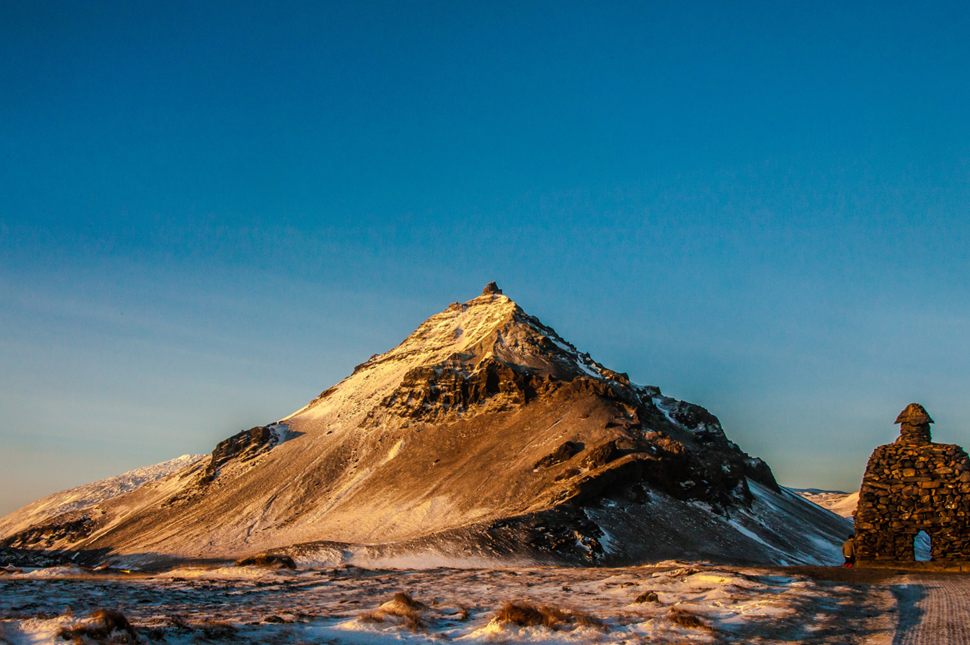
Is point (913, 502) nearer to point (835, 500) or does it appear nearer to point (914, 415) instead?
point (914, 415)

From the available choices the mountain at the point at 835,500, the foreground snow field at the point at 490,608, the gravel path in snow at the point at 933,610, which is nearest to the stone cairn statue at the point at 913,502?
the foreground snow field at the point at 490,608

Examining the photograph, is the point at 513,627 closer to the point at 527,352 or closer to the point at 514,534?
the point at 514,534

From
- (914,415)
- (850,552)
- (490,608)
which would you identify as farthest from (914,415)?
(490,608)

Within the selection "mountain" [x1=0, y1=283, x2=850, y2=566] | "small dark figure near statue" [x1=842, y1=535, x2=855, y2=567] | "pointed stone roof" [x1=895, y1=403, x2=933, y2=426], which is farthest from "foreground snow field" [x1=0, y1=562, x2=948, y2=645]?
"mountain" [x1=0, y1=283, x2=850, y2=566]

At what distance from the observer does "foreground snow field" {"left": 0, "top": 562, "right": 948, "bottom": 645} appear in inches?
400

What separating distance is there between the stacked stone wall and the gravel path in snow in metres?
2.70

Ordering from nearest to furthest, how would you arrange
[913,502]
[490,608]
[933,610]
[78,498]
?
[933,610] < [490,608] < [913,502] < [78,498]

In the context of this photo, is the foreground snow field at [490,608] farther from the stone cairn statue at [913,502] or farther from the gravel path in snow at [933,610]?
the stone cairn statue at [913,502]

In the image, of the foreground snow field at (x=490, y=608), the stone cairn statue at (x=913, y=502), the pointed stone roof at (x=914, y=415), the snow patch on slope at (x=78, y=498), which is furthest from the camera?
the snow patch on slope at (x=78, y=498)

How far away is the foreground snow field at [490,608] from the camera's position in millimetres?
10172

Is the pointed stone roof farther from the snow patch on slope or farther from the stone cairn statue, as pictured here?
the snow patch on slope

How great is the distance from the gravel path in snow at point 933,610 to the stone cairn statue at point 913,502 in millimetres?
2735

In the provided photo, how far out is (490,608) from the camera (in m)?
13.8

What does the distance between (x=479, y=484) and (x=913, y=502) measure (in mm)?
52654
